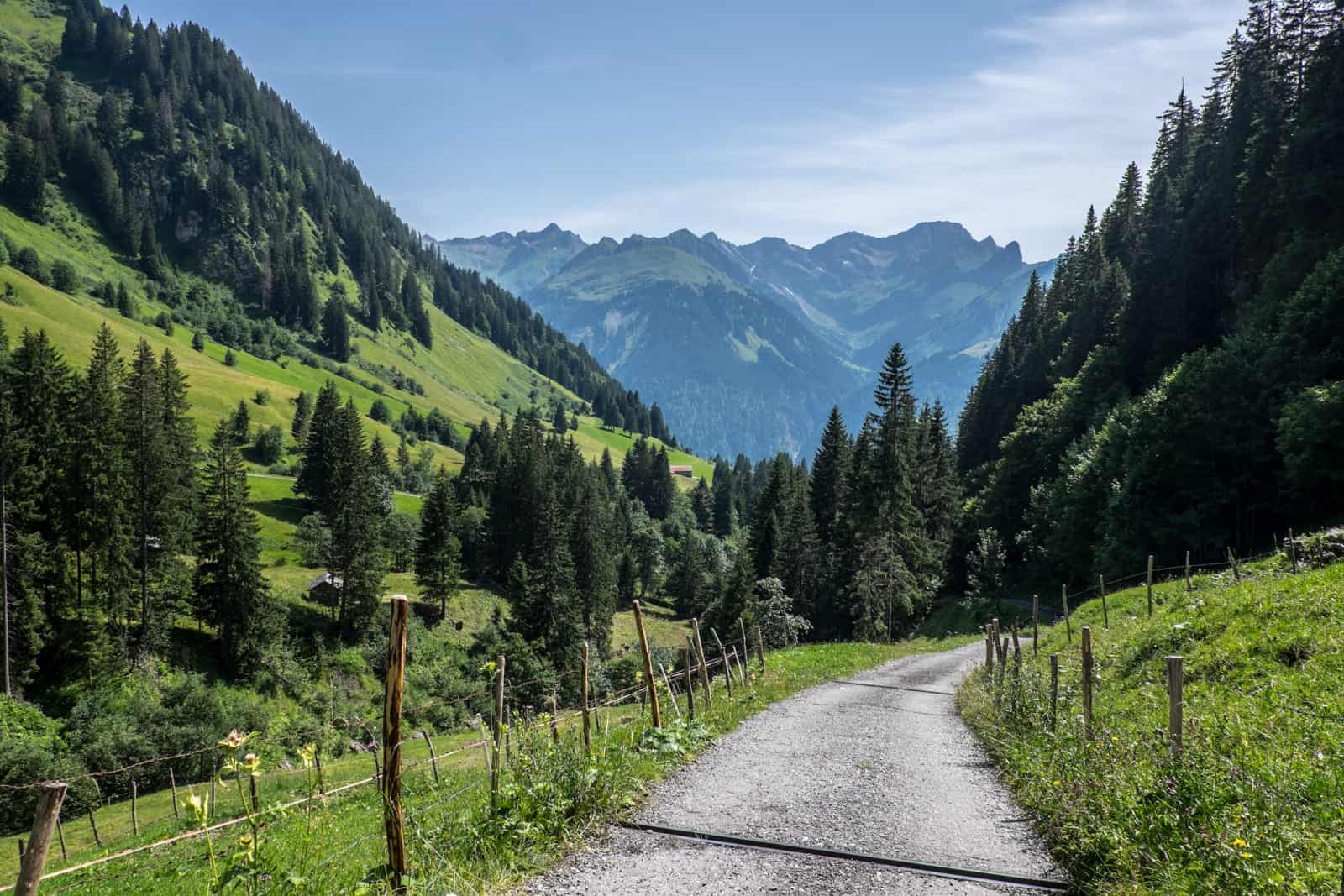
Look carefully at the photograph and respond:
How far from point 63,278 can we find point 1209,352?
19817 centimetres

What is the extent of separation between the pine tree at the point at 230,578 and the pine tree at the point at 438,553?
20139 millimetres

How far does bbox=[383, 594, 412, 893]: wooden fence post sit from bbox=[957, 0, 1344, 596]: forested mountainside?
141 ft

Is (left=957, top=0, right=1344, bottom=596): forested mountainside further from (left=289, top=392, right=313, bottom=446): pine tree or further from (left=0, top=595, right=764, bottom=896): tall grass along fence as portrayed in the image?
(left=289, top=392, right=313, bottom=446): pine tree

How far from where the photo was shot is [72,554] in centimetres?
5200

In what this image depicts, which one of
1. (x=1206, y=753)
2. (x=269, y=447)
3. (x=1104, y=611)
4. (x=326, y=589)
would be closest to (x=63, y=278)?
(x=269, y=447)

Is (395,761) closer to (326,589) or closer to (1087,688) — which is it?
(1087,688)

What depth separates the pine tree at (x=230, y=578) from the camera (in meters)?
59.4

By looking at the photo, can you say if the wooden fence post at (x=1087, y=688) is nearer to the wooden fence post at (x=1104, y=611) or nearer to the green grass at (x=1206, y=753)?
the green grass at (x=1206, y=753)

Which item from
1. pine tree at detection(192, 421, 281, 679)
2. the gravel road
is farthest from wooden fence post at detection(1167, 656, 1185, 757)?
pine tree at detection(192, 421, 281, 679)

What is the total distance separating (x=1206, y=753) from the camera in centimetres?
927

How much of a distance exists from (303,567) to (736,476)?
13049 centimetres

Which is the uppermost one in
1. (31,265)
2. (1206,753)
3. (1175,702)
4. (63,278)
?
(31,265)

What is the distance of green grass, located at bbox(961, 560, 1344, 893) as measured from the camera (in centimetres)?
725

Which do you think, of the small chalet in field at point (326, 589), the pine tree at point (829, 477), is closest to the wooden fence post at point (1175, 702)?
the pine tree at point (829, 477)
